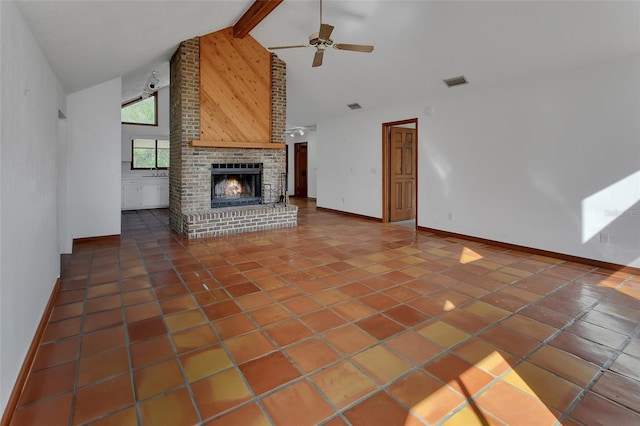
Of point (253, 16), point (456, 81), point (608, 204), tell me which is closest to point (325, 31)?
point (253, 16)

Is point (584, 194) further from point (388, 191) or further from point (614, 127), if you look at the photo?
point (388, 191)

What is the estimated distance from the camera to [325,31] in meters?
3.97

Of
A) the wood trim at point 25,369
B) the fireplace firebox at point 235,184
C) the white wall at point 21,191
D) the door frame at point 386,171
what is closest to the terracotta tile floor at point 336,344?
the wood trim at point 25,369

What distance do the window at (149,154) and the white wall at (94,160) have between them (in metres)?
3.95

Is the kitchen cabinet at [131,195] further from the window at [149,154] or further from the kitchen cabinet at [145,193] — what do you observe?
the window at [149,154]

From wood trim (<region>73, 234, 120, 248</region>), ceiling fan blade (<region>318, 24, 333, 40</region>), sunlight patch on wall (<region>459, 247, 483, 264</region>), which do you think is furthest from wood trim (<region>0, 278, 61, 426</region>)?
sunlight patch on wall (<region>459, 247, 483, 264</region>)

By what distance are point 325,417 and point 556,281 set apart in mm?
3250

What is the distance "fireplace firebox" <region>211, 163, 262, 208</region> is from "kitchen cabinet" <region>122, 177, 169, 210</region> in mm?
3608

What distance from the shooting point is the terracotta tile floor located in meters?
1.76

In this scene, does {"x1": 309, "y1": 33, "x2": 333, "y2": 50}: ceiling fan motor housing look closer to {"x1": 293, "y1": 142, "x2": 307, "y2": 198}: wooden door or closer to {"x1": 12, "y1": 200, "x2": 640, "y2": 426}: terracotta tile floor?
{"x1": 12, "y1": 200, "x2": 640, "y2": 426}: terracotta tile floor

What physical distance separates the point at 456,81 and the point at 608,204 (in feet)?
8.99

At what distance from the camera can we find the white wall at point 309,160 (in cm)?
1212

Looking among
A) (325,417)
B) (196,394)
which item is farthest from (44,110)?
(325,417)

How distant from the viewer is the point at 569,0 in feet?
11.4
